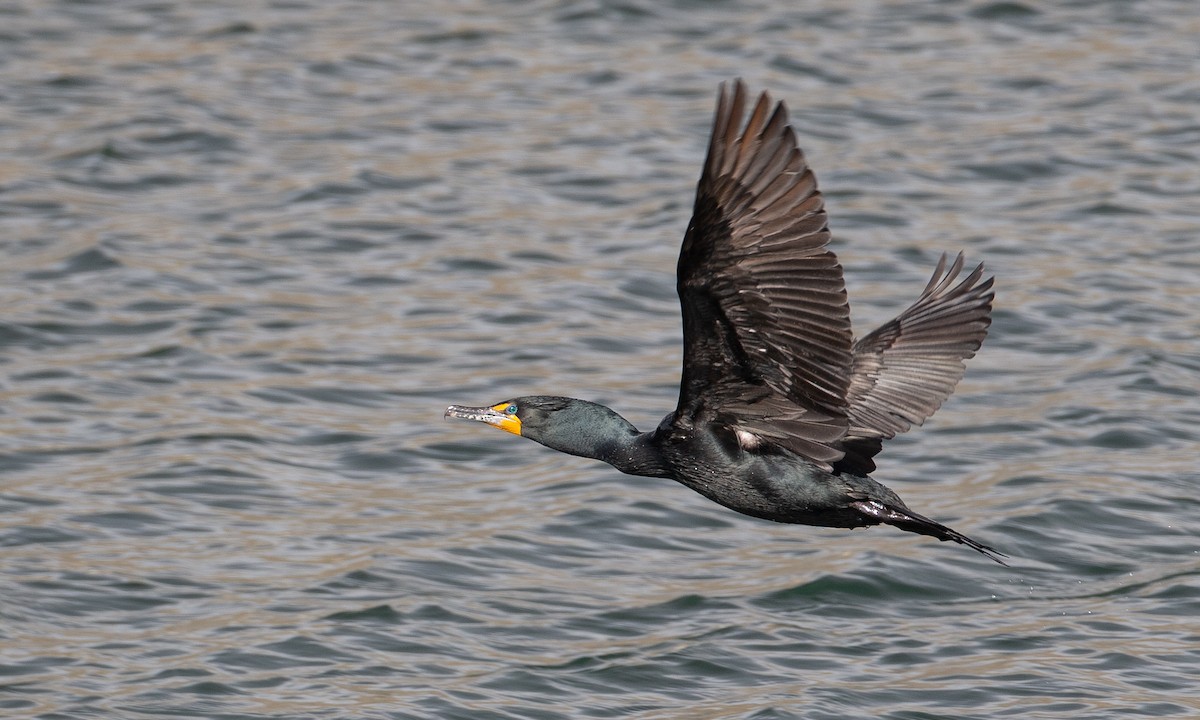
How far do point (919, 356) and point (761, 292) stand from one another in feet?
6.03

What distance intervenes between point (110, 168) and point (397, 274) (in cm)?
260

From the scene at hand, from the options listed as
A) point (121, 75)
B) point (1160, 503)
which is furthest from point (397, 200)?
point (1160, 503)

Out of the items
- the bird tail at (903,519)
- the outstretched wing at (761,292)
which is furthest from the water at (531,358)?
the outstretched wing at (761,292)

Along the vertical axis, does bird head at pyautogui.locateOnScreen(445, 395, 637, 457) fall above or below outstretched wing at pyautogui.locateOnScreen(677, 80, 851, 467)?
below

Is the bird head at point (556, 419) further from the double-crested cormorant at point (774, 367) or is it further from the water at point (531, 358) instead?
the water at point (531, 358)

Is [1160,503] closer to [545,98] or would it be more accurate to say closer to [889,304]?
[889,304]

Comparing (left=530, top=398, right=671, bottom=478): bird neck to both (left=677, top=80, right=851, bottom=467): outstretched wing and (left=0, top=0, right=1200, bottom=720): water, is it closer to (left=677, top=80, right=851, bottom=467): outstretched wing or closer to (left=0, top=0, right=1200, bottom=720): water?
(left=677, top=80, right=851, bottom=467): outstretched wing

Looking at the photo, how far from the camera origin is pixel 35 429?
930 centimetres

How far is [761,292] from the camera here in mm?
5723

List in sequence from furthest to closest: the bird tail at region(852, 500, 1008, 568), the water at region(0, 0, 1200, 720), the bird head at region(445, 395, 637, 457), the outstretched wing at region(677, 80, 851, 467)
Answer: the water at region(0, 0, 1200, 720)
the bird head at region(445, 395, 637, 457)
the bird tail at region(852, 500, 1008, 568)
the outstretched wing at region(677, 80, 851, 467)

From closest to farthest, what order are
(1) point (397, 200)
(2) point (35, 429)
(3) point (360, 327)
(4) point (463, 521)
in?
(4) point (463, 521) < (2) point (35, 429) < (3) point (360, 327) < (1) point (397, 200)

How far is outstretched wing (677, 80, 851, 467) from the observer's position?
5465 millimetres

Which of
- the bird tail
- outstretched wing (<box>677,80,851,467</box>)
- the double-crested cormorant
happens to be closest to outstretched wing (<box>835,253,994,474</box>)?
Answer: the double-crested cormorant

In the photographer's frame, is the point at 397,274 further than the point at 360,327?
Yes
